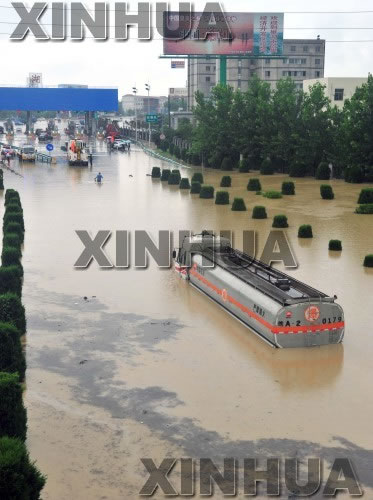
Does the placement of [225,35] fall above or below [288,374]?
above

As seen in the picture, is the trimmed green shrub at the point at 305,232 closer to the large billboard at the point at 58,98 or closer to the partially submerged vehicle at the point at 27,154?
the partially submerged vehicle at the point at 27,154

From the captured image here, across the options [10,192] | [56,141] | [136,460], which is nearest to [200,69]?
[56,141]

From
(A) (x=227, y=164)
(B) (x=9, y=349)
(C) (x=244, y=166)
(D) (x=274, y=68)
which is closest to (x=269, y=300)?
(B) (x=9, y=349)

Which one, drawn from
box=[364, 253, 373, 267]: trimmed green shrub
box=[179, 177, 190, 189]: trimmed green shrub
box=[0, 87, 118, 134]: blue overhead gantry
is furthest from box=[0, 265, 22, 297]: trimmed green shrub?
box=[0, 87, 118, 134]: blue overhead gantry

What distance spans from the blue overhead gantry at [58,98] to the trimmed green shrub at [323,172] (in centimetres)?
5170

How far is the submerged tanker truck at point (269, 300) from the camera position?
19.1 meters

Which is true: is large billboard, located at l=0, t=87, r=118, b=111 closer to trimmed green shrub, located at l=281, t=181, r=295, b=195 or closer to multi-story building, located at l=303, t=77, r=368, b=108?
multi-story building, located at l=303, t=77, r=368, b=108

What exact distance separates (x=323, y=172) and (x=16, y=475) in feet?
184

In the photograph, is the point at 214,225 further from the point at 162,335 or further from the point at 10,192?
the point at 162,335

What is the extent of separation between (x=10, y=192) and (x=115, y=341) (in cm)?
2629

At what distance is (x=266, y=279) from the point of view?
22.6 m

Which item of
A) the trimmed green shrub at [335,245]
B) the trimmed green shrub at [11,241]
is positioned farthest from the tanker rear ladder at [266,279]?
the trimmed green shrub at [335,245]

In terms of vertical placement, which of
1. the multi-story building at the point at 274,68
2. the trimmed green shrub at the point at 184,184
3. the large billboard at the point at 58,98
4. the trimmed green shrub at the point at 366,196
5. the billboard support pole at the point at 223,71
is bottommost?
the trimmed green shrub at the point at 184,184

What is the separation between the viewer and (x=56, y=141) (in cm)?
12175
